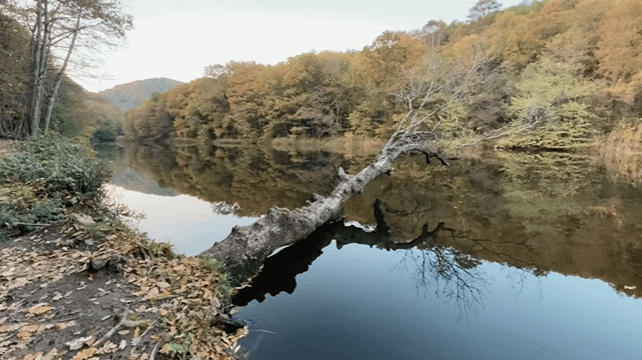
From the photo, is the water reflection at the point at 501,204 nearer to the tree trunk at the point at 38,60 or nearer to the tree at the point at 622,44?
the tree trunk at the point at 38,60

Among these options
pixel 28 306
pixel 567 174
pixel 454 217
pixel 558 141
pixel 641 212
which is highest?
pixel 558 141

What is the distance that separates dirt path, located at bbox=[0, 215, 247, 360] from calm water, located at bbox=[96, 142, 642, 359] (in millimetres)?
661

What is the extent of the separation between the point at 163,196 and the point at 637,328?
13.1m

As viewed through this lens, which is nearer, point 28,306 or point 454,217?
point 28,306

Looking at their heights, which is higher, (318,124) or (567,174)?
(318,124)

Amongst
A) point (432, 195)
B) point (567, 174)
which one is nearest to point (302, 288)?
point (432, 195)

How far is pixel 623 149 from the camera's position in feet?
68.0

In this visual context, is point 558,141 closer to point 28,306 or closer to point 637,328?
point 637,328

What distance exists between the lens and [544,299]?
4547mm

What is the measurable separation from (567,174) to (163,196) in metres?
17.1

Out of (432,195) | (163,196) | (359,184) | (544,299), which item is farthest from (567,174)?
(163,196)

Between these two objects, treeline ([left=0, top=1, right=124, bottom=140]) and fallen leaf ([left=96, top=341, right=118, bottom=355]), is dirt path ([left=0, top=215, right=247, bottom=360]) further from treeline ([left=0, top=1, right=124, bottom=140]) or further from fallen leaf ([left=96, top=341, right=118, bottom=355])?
treeline ([left=0, top=1, right=124, bottom=140])

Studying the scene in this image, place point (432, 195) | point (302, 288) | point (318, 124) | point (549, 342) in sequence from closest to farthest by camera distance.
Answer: point (549, 342)
point (302, 288)
point (432, 195)
point (318, 124)

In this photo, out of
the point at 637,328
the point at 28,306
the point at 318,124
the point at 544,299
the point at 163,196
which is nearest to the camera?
the point at 28,306
